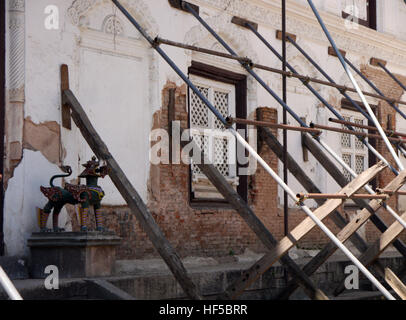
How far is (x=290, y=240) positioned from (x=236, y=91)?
424 cm

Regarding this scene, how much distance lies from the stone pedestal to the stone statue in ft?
0.63

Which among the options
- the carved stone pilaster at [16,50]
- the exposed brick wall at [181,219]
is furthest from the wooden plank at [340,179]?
the carved stone pilaster at [16,50]

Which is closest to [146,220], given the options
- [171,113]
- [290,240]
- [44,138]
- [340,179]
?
[290,240]

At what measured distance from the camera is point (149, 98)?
31.3 ft

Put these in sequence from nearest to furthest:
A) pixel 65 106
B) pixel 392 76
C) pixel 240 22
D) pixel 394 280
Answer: pixel 65 106, pixel 394 280, pixel 240 22, pixel 392 76

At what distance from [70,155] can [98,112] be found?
2.37 ft

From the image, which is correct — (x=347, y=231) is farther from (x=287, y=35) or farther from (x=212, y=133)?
(x=287, y=35)

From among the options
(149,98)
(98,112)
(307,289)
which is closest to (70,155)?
(98,112)

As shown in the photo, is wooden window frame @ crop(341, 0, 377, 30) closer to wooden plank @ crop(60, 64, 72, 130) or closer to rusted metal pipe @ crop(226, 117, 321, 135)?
rusted metal pipe @ crop(226, 117, 321, 135)

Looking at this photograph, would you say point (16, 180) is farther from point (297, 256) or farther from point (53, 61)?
point (297, 256)

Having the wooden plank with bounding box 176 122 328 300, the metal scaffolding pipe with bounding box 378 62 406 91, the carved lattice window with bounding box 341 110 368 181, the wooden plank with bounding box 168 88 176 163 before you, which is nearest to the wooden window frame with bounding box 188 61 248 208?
the wooden plank with bounding box 168 88 176 163

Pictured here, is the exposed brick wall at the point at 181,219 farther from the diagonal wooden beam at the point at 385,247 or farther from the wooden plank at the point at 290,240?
the diagonal wooden beam at the point at 385,247

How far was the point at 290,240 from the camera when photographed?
7.46 metres

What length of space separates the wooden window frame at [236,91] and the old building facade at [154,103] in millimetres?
17
